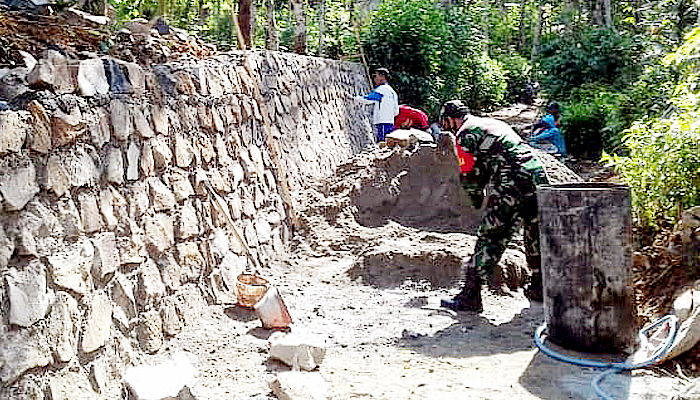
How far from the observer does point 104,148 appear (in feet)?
12.9

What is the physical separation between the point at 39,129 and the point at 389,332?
8.98ft

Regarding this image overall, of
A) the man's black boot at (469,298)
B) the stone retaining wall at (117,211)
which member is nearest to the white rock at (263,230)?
the stone retaining wall at (117,211)

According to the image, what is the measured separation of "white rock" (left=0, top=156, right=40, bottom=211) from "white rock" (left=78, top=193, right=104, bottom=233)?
0.37m

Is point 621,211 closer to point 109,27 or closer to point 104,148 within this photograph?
point 104,148

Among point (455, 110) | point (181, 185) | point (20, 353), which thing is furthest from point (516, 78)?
point (20, 353)

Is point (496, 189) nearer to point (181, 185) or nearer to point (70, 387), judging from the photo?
point (181, 185)

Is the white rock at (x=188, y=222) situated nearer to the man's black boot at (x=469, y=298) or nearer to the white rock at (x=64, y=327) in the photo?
the white rock at (x=64, y=327)

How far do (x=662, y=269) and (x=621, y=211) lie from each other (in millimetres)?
1106

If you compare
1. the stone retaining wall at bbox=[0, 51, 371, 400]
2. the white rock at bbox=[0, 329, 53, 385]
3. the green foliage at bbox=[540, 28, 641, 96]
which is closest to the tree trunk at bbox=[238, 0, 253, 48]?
the stone retaining wall at bbox=[0, 51, 371, 400]

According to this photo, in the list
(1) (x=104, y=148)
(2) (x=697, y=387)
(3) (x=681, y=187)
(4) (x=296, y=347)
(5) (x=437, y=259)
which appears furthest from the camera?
(5) (x=437, y=259)

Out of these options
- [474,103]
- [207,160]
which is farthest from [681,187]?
[474,103]

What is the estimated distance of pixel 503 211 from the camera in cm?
553

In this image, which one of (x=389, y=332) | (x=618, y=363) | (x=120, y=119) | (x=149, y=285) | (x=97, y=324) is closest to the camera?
(x=97, y=324)

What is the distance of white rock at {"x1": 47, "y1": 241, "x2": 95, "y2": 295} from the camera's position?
3.30 m
